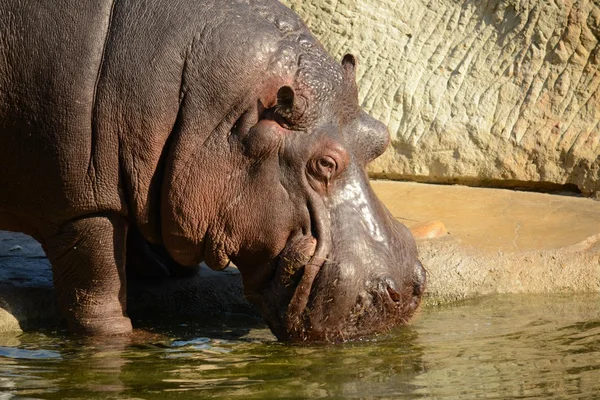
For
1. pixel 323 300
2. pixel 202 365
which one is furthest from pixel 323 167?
pixel 202 365

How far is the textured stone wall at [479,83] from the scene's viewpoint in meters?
8.99

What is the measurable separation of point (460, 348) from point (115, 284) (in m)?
1.80

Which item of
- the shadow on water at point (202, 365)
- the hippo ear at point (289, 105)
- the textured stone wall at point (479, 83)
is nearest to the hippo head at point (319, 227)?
the hippo ear at point (289, 105)

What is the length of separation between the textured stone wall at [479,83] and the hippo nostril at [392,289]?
3.83 m

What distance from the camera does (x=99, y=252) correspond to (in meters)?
5.68

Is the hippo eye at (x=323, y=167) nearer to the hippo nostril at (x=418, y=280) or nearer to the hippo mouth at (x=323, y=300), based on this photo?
the hippo mouth at (x=323, y=300)

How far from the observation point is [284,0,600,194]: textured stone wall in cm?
899

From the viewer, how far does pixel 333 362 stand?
5238 mm

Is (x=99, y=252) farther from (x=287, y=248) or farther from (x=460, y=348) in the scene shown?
(x=460, y=348)

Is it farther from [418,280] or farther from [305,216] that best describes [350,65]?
[418,280]

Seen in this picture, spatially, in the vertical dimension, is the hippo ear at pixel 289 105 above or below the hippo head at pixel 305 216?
above

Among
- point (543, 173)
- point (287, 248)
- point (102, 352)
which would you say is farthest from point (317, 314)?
point (543, 173)

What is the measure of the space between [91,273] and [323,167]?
4.33ft

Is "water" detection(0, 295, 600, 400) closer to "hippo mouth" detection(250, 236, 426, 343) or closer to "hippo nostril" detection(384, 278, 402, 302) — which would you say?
"hippo mouth" detection(250, 236, 426, 343)
